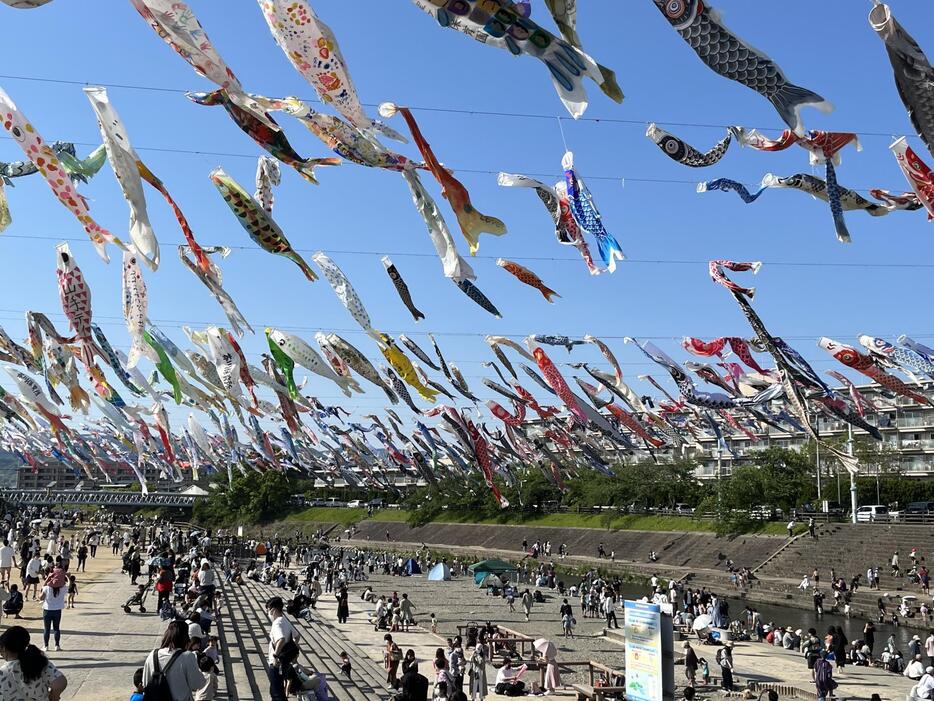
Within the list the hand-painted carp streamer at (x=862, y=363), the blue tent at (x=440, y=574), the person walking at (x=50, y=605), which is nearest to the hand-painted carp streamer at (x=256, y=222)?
the person walking at (x=50, y=605)

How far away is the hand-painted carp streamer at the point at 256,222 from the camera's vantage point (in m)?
10.2

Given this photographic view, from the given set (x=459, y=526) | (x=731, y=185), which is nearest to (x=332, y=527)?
(x=459, y=526)

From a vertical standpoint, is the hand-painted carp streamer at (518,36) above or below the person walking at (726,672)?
above

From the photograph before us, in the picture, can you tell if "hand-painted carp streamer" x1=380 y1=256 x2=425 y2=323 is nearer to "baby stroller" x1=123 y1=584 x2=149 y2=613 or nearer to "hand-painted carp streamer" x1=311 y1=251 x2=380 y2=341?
"hand-painted carp streamer" x1=311 y1=251 x2=380 y2=341

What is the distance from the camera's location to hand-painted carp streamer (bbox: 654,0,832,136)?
655cm

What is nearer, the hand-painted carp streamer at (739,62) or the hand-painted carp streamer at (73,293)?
the hand-painted carp streamer at (739,62)

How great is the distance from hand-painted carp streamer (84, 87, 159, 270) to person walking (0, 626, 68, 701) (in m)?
4.61

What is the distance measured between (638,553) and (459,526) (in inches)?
788

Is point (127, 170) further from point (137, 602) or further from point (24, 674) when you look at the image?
point (137, 602)

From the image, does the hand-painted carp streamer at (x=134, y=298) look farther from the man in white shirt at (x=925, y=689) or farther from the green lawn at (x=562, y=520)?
the green lawn at (x=562, y=520)

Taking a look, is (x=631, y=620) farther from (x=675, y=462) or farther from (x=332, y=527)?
(x=332, y=527)

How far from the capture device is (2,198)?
992cm

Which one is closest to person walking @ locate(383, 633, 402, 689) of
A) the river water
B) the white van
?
the river water

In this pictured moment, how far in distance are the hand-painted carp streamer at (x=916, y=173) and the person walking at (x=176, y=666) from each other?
8843 mm
